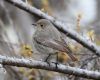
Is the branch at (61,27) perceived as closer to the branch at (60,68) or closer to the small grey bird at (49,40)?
the small grey bird at (49,40)

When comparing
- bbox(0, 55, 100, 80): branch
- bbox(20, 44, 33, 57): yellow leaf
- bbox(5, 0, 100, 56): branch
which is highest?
bbox(5, 0, 100, 56): branch

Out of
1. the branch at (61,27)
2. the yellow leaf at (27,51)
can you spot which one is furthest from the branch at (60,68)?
the branch at (61,27)

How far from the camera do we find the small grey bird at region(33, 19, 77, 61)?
314 inches

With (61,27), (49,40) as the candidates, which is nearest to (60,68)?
(49,40)

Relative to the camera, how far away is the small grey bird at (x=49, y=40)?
7980 millimetres

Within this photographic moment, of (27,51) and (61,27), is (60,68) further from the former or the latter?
(61,27)

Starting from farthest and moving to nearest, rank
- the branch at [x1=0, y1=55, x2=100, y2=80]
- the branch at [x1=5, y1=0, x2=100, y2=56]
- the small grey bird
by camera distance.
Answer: the branch at [x1=5, y1=0, x2=100, y2=56], the small grey bird, the branch at [x1=0, y1=55, x2=100, y2=80]

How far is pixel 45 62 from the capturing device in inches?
300

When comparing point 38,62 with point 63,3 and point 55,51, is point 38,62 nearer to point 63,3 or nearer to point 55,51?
point 55,51

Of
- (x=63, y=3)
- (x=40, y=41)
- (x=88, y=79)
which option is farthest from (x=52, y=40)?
(x=63, y=3)

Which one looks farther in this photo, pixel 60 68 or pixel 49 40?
pixel 49 40

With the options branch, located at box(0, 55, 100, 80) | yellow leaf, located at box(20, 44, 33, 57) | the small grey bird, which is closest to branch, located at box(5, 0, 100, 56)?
the small grey bird

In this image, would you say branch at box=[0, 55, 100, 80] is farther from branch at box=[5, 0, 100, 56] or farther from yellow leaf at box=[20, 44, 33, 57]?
branch at box=[5, 0, 100, 56]

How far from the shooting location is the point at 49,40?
819 cm
